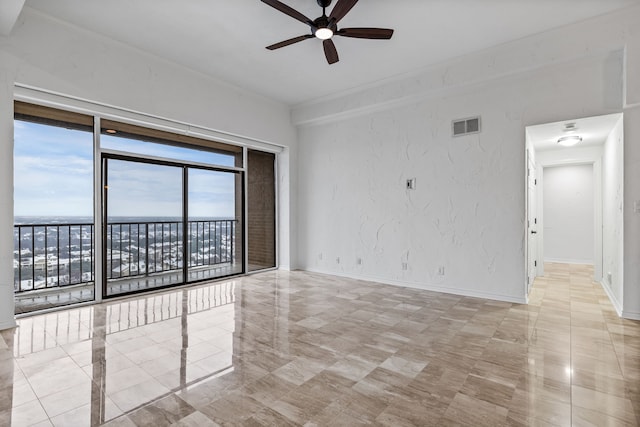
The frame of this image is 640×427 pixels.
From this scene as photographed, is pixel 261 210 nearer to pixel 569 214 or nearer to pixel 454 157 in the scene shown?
pixel 454 157

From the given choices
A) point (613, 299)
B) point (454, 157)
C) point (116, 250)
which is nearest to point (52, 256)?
point (116, 250)

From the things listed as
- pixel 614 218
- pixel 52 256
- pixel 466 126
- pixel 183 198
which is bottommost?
pixel 52 256

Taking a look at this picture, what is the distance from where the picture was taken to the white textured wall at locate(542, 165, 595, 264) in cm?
741

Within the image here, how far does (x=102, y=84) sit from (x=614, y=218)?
22.9ft

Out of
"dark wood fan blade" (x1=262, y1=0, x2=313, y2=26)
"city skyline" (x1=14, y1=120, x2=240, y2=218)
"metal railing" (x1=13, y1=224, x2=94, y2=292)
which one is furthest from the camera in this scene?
"metal railing" (x1=13, y1=224, x2=94, y2=292)

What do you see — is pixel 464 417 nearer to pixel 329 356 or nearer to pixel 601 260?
pixel 329 356

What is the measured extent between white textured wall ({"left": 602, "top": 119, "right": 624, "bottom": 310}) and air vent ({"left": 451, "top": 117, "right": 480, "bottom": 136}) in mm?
1605

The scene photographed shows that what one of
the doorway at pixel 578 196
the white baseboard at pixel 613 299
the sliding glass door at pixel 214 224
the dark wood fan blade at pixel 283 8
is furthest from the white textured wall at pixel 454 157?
the dark wood fan blade at pixel 283 8

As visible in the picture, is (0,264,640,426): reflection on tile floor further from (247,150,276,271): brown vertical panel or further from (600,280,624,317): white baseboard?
(247,150,276,271): brown vertical panel

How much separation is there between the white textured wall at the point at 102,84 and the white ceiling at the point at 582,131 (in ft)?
14.9

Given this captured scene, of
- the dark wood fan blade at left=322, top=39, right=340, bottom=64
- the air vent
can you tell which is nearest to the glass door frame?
the dark wood fan blade at left=322, top=39, right=340, bottom=64

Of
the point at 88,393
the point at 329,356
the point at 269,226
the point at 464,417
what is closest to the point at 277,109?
the point at 269,226

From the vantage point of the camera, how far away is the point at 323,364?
2.62 meters

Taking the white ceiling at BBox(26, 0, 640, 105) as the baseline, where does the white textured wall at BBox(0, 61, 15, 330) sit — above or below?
below
